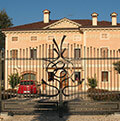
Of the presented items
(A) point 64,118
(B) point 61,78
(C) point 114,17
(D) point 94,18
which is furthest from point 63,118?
(C) point 114,17

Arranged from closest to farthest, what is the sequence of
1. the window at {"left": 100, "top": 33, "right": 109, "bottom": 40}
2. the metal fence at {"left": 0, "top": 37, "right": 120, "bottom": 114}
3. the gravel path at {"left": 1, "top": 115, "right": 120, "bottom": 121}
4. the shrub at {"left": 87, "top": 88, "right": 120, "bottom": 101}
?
the gravel path at {"left": 1, "top": 115, "right": 120, "bottom": 121}, the metal fence at {"left": 0, "top": 37, "right": 120, "bottom": 114}, the shrub at {"left": 87, "top": 88, "right": 120, "bottom": 101}, the window at {"left": 100, "top": 33, "right": 109, "bottom": 40}

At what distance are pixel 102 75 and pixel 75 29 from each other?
21.4ft

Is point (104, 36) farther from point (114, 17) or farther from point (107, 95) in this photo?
point (107, 95)

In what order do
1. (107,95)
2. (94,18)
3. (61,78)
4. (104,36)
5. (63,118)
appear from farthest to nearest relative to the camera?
(94,18) → (104,36) → (61,78) → (107,95) → (63,118)

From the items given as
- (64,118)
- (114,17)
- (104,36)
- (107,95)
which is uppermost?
(114,17)

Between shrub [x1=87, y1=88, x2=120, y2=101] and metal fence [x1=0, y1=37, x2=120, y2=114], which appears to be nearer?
metal fence [x1=0, y1=37, x2=120, y2=114]

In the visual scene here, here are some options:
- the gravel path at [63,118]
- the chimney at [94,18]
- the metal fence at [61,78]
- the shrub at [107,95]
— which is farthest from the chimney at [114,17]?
the gravel path at [63,118]

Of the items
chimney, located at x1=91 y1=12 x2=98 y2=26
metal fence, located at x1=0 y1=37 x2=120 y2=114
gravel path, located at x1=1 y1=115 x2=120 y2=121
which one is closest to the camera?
gravel path, located at x1=1 y1=115 x2=120 y2=121

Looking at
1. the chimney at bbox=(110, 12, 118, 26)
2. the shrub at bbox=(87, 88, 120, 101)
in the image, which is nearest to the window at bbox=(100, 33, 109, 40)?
the chimney at bbox=(110, 12, 118, 26)

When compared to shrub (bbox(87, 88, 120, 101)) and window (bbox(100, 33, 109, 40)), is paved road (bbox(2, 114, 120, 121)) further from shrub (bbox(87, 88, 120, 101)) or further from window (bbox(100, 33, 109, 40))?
window (bbox(100, 33, 109, 40))

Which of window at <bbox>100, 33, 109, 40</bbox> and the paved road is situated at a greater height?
window at <bbox>100, 33, 109, 40</bbox>

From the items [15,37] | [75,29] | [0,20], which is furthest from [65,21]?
[0,20]

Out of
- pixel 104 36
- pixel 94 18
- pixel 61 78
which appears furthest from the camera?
pixel 94 18

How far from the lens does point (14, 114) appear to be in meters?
7.05
